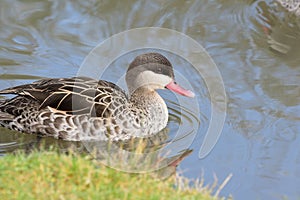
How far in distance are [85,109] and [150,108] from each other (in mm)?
889

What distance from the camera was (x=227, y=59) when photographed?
10367 mm

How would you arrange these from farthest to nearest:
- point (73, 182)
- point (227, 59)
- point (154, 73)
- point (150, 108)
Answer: point (227, 59) < point (150, 108) < point (154, 73) < point (73, 182)

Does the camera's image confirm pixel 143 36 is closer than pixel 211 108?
No

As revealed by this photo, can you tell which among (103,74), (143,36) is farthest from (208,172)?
(143,36)

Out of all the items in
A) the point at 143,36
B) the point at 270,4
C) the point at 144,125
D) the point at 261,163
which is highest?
the point at 270,4

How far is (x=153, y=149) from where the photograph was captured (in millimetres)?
8219

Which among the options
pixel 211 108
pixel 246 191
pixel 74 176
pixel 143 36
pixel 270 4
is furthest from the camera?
pixel 270 4

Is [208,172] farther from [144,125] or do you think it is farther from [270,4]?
[270,4]

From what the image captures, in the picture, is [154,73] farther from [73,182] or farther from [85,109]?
[73,182]

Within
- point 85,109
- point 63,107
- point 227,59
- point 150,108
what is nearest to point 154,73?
point 150,108

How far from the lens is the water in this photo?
782cm

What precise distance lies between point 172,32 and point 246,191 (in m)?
4.40

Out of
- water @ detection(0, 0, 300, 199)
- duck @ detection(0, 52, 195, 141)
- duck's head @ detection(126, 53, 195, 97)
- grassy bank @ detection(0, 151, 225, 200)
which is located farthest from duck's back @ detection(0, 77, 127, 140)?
grassy bank @ detection(0, 151, 225, 200)

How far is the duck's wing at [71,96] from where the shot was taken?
8375 millimetres
